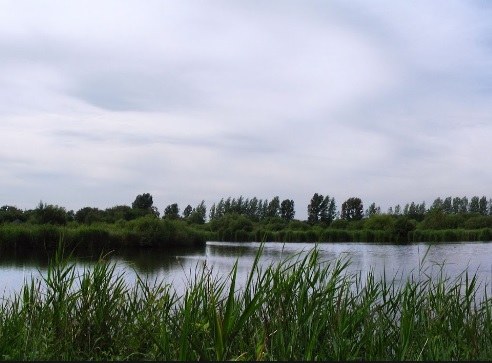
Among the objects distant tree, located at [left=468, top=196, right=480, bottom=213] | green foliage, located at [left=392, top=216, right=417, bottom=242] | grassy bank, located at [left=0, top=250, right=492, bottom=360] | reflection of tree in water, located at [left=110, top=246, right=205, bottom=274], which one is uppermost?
distant tree, located at [left=468, top=196, right=480, bottom=213]

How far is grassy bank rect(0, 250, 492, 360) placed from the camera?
401 centimetres

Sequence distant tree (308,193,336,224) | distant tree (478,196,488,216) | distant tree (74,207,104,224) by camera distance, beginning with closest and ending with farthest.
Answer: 1. distant tree (74,207,104,224)
2. distant tree (308,193,336,224)
3. distant tree (478,196,488,216)

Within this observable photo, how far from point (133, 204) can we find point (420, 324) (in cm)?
5368

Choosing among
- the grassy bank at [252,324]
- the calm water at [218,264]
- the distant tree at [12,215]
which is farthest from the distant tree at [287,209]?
the grassy bank at [252,324]

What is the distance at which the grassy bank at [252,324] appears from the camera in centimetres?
401

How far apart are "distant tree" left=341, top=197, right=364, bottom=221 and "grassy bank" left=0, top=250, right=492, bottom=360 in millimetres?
66480

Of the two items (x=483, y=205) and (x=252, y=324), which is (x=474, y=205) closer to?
(x=483, y=205)

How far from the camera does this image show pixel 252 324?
15.5 ft

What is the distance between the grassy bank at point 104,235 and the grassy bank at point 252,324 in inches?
566

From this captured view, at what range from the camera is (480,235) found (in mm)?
43312

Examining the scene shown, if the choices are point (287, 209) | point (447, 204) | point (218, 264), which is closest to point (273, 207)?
point (287, 209)

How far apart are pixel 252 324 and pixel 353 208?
67946 millimetres

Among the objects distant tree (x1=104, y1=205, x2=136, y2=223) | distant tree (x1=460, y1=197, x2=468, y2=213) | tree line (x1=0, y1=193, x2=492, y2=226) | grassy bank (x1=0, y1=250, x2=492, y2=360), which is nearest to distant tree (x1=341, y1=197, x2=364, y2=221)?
tree line (x1=0, y1=193, x2=492, y2=226)

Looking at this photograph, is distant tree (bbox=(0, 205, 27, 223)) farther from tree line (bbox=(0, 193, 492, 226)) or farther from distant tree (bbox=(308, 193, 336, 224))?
distant tree (bbox=(308, 193, 336, 224))
